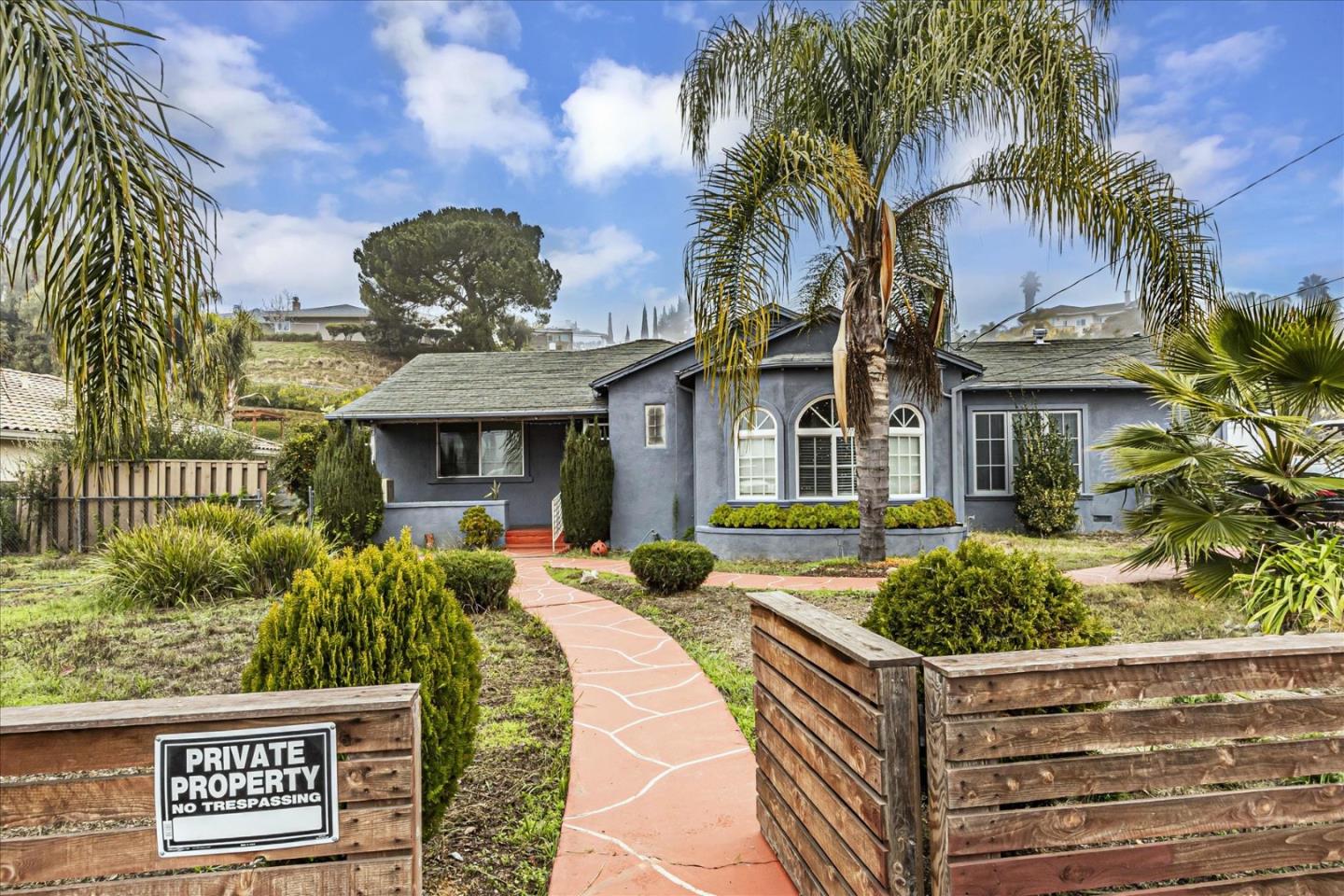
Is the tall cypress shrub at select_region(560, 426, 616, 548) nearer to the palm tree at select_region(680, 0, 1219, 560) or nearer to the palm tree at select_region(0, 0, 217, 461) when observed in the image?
the palm tree at select_region(680, 0, 1219, 560)

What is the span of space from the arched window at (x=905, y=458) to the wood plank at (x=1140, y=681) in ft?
39.5

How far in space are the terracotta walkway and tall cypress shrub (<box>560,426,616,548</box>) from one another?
→ 8.50 m

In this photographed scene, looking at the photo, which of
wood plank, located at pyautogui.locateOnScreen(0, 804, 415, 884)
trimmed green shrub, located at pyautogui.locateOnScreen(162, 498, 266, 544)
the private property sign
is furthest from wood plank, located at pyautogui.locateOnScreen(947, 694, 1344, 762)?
trimmed green shrub, located at pyautogui.locateOnScreen(162, 498, 266, 544)

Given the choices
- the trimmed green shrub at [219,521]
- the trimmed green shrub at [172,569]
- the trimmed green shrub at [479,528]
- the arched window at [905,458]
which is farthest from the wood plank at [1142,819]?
the trimmed green shrub at [479,528]

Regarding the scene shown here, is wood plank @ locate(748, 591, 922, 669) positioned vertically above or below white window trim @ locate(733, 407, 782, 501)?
below

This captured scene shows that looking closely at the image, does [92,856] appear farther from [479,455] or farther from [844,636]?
[479,455]

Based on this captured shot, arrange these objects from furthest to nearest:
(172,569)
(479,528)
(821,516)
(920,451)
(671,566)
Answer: (479,528) < (920,451) < (821,516) < (671,566) < (172,569)

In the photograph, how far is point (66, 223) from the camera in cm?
301

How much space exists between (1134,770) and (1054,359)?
18.7 metres

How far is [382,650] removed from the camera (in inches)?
116

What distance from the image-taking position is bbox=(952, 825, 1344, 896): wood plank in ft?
6.52

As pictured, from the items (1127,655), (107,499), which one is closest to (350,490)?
(107,499)

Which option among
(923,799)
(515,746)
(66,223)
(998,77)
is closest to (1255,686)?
(923,799)

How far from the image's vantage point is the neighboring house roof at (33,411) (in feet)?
54.5
